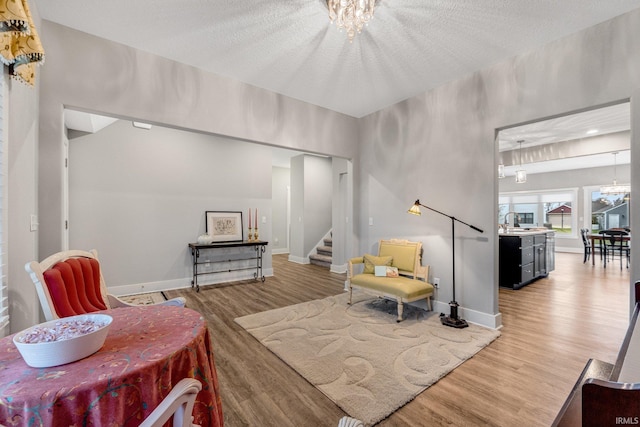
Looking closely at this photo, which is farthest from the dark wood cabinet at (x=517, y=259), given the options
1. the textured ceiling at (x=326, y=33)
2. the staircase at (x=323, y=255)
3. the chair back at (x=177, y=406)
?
the chair back at (x=177, y=406)

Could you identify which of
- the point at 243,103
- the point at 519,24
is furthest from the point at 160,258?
the point at 519,24

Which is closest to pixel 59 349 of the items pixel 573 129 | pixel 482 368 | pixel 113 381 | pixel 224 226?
pixel 113 381

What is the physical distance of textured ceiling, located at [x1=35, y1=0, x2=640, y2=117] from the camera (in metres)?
2.27

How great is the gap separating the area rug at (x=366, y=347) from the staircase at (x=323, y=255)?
2.82 m

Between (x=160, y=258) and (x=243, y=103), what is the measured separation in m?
2.97

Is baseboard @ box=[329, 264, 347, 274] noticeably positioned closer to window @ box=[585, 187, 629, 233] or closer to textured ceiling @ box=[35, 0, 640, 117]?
textured ceiling @ box=[35, 0, 640, 117]

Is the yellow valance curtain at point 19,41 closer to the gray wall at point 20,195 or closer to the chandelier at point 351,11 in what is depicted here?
the gray wall at point 20,195

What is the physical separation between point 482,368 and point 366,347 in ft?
3.19

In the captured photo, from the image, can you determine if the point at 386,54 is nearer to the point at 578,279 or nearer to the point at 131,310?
the point at 131,310

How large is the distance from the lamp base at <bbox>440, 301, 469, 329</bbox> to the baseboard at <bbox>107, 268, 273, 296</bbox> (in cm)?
353

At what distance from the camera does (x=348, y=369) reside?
2309 millimetres

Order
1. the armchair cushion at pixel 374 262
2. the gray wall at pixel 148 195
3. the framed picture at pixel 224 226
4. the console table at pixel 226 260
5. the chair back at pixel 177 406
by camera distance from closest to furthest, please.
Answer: the chair back at pixel 177 406, the armchair cushion at pixel 374 262, the gray wall at pixel 148 195, the console table at pixel 226 260, the framed picture at pixel 224 226

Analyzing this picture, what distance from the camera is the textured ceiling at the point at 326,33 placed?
2268mm

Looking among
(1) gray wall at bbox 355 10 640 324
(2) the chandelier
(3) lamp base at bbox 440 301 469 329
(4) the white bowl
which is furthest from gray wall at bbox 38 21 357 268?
(3) lamp base at bbox 440 301 469 329
